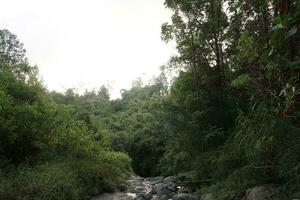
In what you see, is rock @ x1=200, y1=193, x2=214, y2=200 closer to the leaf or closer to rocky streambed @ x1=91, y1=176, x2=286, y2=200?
rocky streambed @ x1=91, y1=176, x2=286, y2=200

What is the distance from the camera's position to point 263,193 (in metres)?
6.43

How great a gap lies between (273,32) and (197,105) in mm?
13069

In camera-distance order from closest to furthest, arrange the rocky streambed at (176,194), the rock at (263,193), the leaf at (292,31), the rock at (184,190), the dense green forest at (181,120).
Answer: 1. the leaf at (292,31)
2. the rock at (263,193)
3. the rocky streambed at (176,194)
4. the dense green forest at (181,120)
5. the rock at (184,190)

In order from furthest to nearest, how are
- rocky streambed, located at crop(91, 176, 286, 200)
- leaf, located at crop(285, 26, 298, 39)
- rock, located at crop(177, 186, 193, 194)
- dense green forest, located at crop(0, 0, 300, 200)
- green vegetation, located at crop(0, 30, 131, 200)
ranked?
rock, located at crop(177, 186, 193, 194)
green vegetation, located at crop(0, 30, 131, 200)
dense green forest, located at crop(0, 0, 300, 200)
rocky streambed, located at crop(91, 176, 286, 200)
leaf, located at crop(285, 26, 298, 39)

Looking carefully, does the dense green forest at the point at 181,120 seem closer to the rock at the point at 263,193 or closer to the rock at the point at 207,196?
the rock at the point at 207,196

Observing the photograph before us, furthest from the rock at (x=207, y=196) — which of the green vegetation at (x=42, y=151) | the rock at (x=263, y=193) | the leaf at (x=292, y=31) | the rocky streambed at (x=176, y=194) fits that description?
the leaf at (x=292, y=31)

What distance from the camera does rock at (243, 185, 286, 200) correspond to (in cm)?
618

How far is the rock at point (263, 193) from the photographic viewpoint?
243 inches

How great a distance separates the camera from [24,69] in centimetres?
1605

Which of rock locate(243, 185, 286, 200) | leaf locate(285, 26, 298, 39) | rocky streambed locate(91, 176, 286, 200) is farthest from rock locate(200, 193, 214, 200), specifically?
leaf locate(285, 26, 298, 39)

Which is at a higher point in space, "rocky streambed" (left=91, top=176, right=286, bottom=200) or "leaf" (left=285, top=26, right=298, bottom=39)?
"leaf" (left=285, top=26, right=298, bottom=39)

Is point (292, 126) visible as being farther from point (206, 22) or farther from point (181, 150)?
point (206, 22)

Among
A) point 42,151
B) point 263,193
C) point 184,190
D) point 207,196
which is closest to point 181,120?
point 184,190

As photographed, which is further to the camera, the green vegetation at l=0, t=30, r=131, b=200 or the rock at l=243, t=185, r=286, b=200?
the green vegetation at l=0, t=30, r=131, b=200
